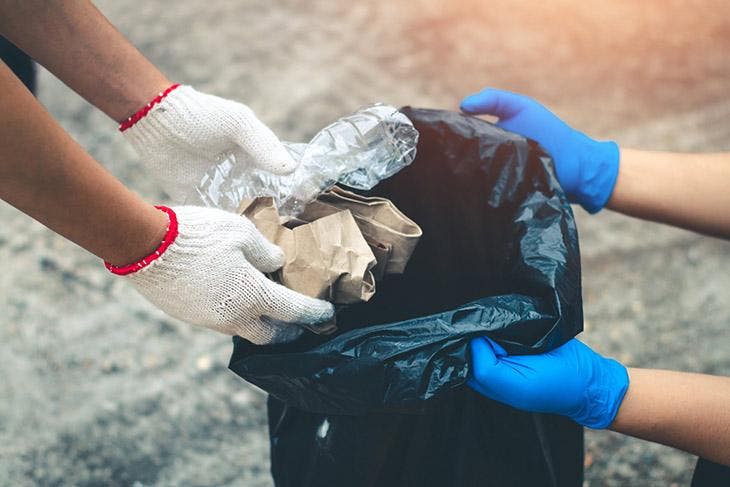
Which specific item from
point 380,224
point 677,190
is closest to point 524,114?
point 677,190

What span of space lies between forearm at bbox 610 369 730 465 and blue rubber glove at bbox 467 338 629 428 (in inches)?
1.2

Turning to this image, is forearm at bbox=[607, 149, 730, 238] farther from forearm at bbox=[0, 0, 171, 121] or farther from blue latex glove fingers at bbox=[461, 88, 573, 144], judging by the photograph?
forearm at bbox=[0, 0, 171, 121]

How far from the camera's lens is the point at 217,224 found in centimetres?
104

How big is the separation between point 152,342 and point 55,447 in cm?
37

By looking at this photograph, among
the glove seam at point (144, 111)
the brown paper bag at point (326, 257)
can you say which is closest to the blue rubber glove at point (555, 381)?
the brown paper bag at point (326, 257)

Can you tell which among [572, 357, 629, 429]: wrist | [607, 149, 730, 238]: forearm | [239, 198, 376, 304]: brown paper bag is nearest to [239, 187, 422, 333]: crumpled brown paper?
[239, 198, 376, 304]: brown paper bag

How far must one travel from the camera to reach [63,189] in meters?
0.88

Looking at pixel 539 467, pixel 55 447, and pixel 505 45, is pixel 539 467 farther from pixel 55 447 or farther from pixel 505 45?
pixel 505 45

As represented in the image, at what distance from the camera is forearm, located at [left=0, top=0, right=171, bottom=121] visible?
1116 mm

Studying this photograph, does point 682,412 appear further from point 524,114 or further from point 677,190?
point 524,114

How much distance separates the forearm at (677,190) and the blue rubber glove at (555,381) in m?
0.41

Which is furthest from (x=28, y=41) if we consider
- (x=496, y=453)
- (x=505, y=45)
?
(x=505, y=45)

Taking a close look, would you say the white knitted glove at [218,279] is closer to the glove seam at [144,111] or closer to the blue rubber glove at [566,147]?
the glove seam at [144,111]

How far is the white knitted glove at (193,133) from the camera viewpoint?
1.21 metres
